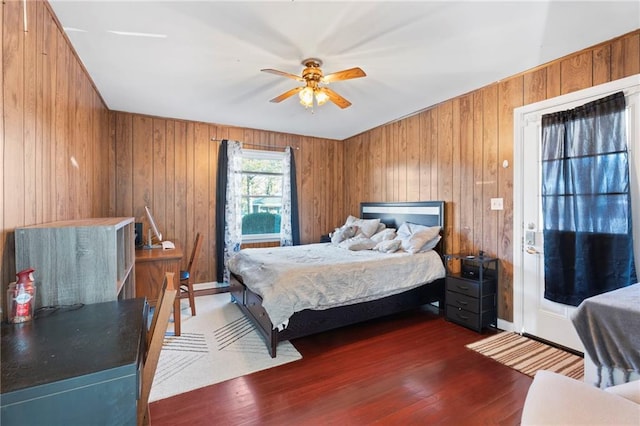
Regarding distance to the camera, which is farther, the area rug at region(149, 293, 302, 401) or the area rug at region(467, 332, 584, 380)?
the area rug at region(467, 332, 584, 380)

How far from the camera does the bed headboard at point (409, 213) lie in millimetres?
3727

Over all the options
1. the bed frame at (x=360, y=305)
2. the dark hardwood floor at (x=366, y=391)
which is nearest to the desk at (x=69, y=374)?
the dark hardwood floor at (x=366, y=391)

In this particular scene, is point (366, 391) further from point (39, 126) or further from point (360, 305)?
point (39, 126)

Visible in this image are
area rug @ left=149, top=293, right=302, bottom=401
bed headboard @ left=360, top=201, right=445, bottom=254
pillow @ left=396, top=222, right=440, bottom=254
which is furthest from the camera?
bed headboard @ left=360, top=201, right=445, bottom=254

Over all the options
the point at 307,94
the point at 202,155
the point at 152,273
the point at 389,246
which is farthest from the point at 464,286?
the point at 202,155

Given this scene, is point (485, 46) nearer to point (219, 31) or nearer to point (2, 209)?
point (219, 31)

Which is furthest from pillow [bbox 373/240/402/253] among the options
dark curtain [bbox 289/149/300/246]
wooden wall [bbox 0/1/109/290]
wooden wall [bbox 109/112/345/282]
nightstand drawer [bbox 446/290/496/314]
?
wooden wall [bbox 0/1/109/290]

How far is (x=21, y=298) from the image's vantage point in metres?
1.22

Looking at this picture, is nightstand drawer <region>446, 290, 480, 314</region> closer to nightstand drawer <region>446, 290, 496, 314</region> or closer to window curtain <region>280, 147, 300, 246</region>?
nightstand drawer <region>446, 290, 496, 314</region>

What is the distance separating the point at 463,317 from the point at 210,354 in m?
2.60

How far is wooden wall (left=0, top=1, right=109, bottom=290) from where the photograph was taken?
4.53 ft

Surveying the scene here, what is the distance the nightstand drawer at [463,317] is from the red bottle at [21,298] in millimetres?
3425

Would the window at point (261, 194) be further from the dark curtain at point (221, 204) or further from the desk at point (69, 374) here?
the desk at point (69, 374)

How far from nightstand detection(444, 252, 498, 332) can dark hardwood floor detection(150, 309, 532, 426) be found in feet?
1.10
